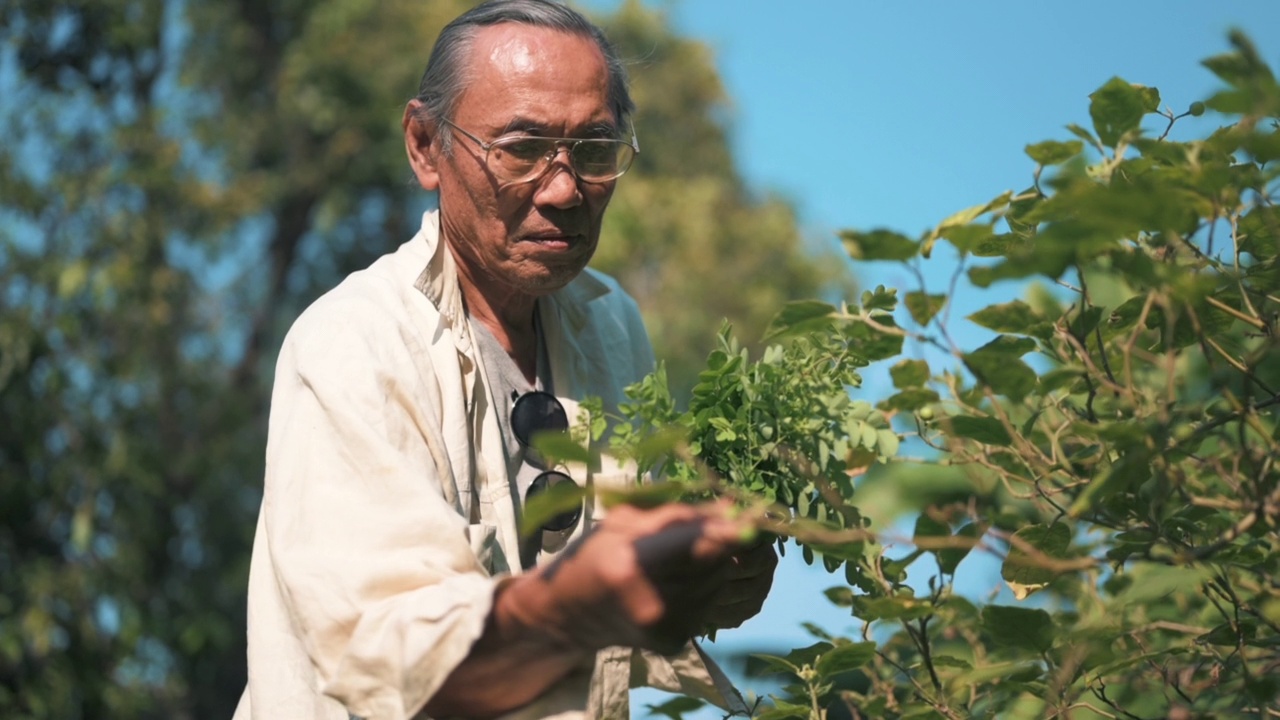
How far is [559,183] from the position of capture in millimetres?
1826

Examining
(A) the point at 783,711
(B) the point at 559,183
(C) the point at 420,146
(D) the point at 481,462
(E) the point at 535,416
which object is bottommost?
(A) the point at 783,711

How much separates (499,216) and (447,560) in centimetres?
59

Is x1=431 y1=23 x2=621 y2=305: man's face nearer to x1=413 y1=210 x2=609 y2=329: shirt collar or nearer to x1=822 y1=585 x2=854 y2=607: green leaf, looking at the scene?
x1=413 y1=210 x2=609 y2=329: shirt collar

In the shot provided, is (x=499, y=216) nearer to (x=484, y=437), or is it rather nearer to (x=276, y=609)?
(x=484, y=437)

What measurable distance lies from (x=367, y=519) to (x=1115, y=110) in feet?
2.59

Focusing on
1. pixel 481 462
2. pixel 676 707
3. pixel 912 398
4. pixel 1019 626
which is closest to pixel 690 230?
pixel 481 462

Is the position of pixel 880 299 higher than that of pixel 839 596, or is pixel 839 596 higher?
pixel 880 299

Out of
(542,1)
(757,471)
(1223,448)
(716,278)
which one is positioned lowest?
(757,471)

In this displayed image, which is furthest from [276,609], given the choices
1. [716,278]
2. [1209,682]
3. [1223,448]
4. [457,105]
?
[716,278]

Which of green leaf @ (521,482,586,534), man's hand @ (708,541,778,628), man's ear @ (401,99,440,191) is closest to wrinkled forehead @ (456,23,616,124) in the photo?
man's ear @ (401,99,440,191)

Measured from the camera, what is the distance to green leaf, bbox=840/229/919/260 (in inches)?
45.8

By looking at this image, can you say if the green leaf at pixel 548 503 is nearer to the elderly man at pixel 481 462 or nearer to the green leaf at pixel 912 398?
the elderly man at pixel 481 462

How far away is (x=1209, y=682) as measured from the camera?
1509 mm

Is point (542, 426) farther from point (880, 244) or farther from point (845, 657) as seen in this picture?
point (880, 244)
